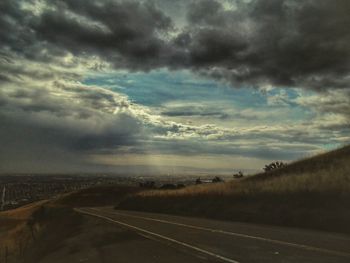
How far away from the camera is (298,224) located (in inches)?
755

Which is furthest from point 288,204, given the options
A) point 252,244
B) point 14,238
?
point 14,238

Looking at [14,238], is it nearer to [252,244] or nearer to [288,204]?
[288,204]

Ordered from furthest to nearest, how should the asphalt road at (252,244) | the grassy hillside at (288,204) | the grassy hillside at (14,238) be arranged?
1. the grassy hillside at (14,238)
2. the grassy hillside at (288,204)
3. the asphalt road at (252,244)

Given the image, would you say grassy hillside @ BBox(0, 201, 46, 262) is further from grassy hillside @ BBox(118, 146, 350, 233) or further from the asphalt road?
the asphalt road

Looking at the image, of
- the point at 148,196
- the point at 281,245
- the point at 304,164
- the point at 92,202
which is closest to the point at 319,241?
the point at 281,245

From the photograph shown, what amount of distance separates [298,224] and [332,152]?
95.2ft

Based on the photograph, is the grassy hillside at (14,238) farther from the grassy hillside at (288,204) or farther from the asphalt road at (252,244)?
the asphalt road at (252,244)

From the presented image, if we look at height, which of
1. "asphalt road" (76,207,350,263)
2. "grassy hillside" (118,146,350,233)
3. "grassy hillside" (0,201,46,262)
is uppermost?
"grassy hillside" (118,146,350,233)

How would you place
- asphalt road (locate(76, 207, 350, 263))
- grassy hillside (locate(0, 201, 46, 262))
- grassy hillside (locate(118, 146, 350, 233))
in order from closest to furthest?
asphalt road (locate(76, 207, 350, 263)), grassy hillside (locate(118, 146, 350, 233)), grassy hillside (locate(0, 201, 46, 262))

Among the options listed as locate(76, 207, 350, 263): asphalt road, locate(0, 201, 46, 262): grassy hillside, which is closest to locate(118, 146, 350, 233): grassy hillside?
locate(76, 207, 350, 263): asphalt road

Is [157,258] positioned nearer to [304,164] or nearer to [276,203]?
[276,203]

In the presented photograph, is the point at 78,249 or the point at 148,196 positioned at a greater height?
the point at 148,196

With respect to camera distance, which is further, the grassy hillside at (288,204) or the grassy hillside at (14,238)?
the grassy hillside at (14,238)

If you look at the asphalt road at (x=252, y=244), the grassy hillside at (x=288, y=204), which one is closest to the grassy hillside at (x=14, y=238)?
the grassy hillside at (x=288, y=204)
